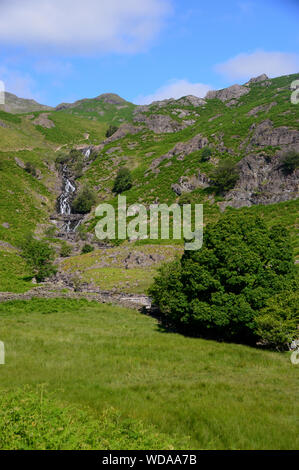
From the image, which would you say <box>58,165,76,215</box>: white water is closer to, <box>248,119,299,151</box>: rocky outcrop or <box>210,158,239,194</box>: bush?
<box>210,158,239,194</box>: bush

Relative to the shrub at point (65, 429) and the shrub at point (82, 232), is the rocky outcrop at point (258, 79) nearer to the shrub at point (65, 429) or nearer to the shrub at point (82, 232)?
the shrub at point (82, 232)

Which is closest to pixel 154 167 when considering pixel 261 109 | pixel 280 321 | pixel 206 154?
pixel 206 154

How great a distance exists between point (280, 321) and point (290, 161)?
71193 millimetres

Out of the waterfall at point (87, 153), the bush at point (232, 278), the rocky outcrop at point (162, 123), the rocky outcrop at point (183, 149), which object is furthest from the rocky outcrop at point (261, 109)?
the bush at point (232, 278)

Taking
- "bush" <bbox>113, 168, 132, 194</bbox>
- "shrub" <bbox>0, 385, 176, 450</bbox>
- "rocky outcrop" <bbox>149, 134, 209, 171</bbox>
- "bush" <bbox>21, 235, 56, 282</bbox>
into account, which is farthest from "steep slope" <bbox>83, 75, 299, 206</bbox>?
"shrub" <bbox>0, 385, 176, 450</bbox>

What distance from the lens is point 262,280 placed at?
2408 centimetres

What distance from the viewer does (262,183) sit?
284 feet

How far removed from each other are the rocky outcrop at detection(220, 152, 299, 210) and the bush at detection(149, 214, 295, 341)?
58231 mm

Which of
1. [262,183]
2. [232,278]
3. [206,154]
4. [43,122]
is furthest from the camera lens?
[43,122]

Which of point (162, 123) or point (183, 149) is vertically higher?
point (162, 123)

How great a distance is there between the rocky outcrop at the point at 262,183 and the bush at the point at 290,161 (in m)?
1.20

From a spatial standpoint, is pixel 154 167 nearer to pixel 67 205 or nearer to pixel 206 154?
pixel 206 154

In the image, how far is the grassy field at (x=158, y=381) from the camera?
9.23 metres
